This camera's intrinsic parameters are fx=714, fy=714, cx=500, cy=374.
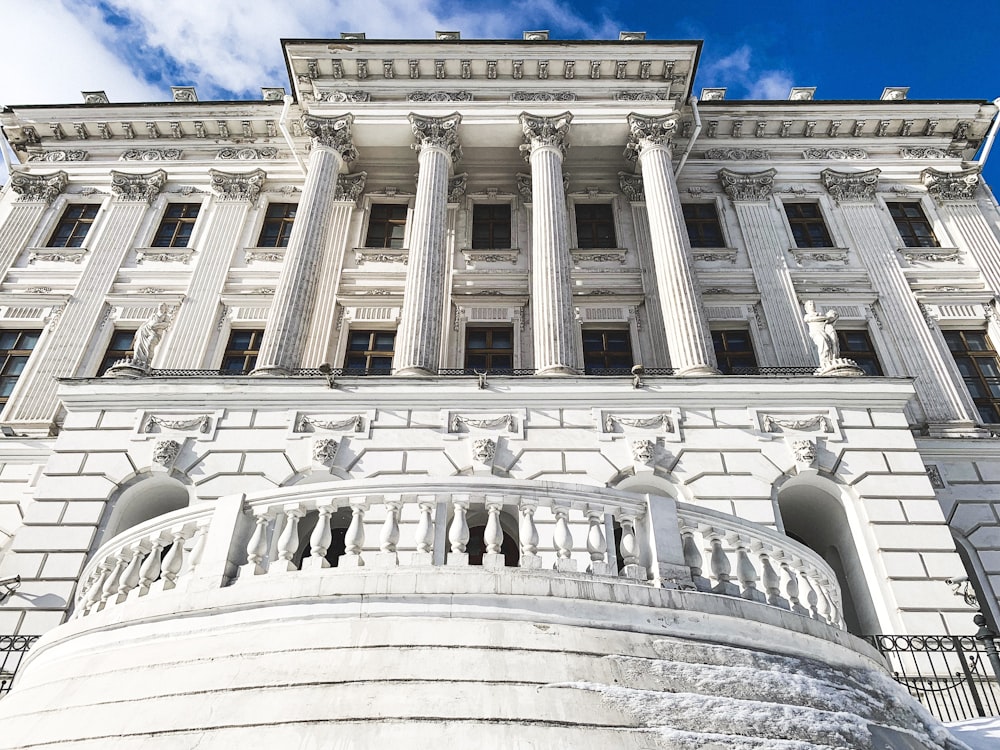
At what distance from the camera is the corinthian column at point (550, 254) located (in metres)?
17.1

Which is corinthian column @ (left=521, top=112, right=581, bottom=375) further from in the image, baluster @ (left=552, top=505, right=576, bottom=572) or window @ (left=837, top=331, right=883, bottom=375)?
baluster @ (left=552, top=505, right=576, bottom=572)

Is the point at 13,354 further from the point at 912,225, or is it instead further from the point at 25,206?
the point at 912,225

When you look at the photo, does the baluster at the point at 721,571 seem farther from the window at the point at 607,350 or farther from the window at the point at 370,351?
the window at the point at 370,351

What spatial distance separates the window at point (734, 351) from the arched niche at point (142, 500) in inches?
544

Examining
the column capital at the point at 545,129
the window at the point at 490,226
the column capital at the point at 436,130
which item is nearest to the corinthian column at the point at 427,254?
the column capital at the point at 436,130

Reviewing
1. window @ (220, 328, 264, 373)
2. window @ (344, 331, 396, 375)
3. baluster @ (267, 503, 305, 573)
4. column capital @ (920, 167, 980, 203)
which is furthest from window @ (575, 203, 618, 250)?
baluster @ (267, 503, 305, 573)

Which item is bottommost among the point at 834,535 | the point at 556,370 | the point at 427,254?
the point at 834,535

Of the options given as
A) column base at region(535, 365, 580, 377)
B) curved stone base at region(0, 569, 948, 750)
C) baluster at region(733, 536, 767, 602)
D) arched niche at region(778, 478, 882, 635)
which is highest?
column base at region(535, 365, 580, 377)

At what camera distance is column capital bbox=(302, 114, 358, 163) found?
2200 centimetres

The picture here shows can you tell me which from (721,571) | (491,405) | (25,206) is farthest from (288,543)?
(25,206)

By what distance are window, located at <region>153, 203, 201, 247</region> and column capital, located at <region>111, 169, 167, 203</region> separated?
0.77 m

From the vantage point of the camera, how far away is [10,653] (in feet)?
41.0

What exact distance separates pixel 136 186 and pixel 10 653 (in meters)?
16.6

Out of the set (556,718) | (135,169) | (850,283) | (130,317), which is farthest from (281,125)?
(556,718)
